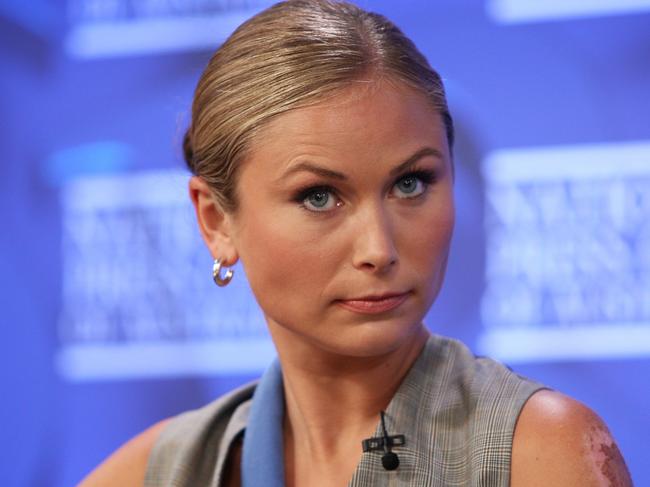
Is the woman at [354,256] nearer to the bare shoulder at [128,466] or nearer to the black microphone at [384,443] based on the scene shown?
the black microphone at [384,443]

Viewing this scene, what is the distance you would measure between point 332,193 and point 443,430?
1.12 ft

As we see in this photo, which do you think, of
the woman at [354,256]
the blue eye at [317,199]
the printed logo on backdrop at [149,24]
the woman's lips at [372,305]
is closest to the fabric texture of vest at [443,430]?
the woman at [354,256]

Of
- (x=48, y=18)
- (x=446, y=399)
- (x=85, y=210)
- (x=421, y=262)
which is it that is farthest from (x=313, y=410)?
(x=48, y=18)

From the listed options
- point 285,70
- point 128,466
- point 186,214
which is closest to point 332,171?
point 285,70

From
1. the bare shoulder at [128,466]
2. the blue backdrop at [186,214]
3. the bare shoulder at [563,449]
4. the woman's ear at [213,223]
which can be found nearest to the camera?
the bare shoulder at [563,449]

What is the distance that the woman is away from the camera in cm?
124

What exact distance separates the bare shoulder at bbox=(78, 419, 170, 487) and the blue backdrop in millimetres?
629

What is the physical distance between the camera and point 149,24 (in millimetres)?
2371

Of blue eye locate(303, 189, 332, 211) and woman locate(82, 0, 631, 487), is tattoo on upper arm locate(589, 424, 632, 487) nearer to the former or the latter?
woman locate(82, 0, 631, 487)

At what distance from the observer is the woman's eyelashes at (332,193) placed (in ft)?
4.13

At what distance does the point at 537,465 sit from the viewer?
120 cm

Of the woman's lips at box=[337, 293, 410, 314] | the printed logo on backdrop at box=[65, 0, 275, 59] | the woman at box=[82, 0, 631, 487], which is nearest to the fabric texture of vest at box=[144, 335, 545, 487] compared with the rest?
the woman at box=[82, 0, 631, 487]

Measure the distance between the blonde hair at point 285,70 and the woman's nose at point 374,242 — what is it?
16cm

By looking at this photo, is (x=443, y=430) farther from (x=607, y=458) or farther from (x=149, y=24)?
(x=149, y=24)
